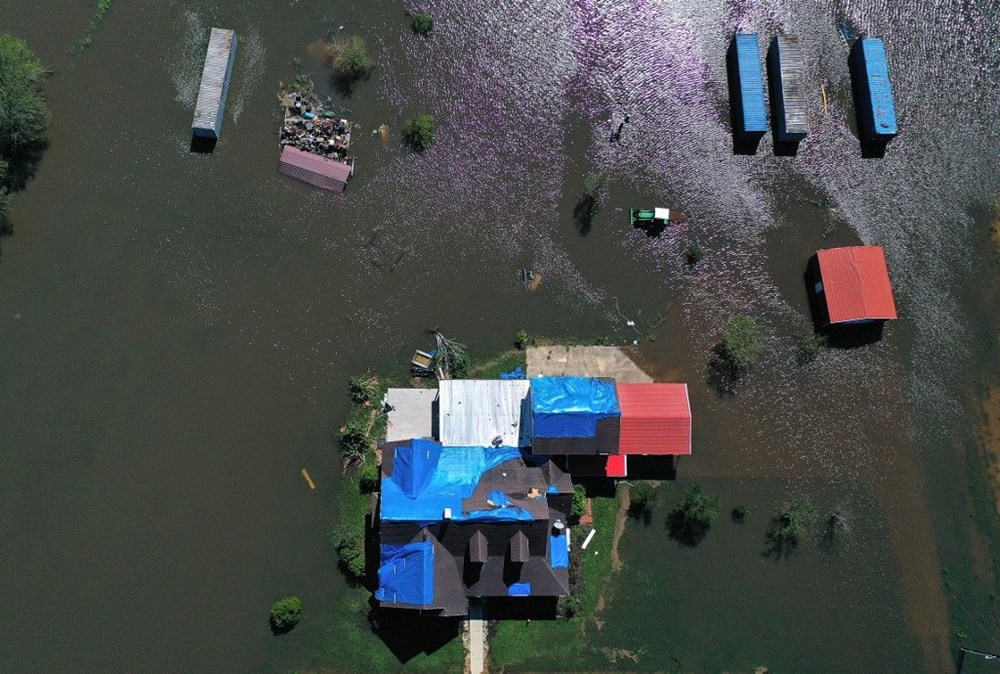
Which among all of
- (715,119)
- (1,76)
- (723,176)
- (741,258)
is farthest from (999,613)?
(1,76)

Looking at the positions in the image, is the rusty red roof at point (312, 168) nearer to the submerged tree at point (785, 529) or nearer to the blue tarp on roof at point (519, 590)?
the blue tarp on roof at point (519, 590)

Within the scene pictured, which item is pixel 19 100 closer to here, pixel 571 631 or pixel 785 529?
pixel 571 631

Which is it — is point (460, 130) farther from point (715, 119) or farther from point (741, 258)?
point (741, 258)

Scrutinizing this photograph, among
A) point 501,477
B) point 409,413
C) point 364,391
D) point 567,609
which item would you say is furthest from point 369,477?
point 567,609

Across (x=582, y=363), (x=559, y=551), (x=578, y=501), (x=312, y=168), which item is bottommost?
(x=559, y=551)

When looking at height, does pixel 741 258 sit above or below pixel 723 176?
below

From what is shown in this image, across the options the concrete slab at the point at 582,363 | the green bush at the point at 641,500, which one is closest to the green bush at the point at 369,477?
the concrete slab at the point at 582,363
